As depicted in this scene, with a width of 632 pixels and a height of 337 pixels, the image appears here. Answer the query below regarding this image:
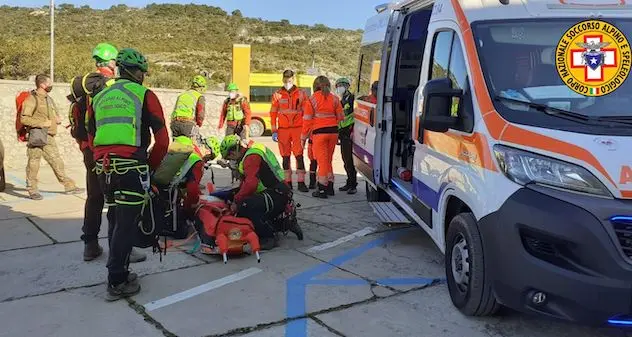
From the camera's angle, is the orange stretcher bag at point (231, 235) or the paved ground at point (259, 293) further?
the orange stretcher bag at point (231, 235)

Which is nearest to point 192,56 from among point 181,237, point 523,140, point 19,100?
point 19,100

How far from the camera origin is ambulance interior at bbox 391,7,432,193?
19.5ft

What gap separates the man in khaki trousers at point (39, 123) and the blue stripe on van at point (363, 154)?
14.3ft

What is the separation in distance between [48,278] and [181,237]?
1.46 meters

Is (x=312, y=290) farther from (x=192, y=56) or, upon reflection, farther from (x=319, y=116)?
(x=192, y=56)

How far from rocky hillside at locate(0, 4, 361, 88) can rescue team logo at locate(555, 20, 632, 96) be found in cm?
2546

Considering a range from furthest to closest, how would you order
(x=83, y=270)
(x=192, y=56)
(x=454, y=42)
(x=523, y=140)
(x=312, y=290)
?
(x=192, y=56)
(x=83, y=270)
(x=312, y=290)
(x=454, y=42)
(x=523, y=140)

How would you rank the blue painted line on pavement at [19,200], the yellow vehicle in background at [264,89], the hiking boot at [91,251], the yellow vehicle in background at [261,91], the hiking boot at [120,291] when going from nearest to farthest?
the hiking boot at [120,291] < the hiking boot at [91,251] < the blue painted line on pavement at [19,200] < the yellow vehicle in background at [261,91] < the yellow vehicle in background at [264,89]

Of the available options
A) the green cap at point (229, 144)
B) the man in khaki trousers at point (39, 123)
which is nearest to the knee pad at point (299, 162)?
the green cap at point (229, 144)

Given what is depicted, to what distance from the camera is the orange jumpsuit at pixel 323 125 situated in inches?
321

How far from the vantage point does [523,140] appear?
318cm

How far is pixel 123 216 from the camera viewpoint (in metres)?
4.06

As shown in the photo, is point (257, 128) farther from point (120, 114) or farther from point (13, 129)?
point (120, 114)

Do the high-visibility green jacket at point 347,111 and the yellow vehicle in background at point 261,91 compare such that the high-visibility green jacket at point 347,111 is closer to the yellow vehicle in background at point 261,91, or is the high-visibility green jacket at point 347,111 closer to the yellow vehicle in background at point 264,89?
the yellow vehicle in background at point 261,91
